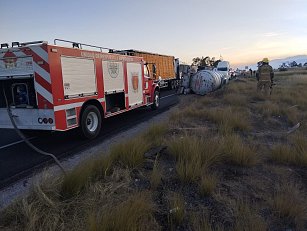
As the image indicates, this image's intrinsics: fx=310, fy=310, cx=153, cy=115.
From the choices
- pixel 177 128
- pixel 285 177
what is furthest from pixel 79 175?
pixel 177 128

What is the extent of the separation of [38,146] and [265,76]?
44.3 feet

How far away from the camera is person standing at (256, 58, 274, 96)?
17219mm

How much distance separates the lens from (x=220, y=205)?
14.0ft

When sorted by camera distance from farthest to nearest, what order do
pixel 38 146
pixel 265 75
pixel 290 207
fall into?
pixel 265 75 → pixel 38 146 → pixel 290 207

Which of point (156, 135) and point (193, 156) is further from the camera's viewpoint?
point (156, 135)

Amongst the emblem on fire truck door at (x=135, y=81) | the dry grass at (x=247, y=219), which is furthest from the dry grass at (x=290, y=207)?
the emblem on fire truck door at (x=135, y=81)

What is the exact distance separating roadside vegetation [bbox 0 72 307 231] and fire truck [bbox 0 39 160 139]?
262 cm

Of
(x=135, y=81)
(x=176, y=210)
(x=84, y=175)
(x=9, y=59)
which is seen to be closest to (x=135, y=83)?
(x=135, y=81)

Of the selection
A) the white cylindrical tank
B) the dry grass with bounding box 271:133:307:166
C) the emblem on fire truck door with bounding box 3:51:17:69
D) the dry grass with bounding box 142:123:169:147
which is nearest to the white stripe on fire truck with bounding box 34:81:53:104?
the emblem on fire truck door with bounding box 3:51:17:69

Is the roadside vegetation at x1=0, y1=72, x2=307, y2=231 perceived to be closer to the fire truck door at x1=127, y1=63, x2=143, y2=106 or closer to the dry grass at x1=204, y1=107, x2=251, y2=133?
the dry grass at x1=204, y1=107, x2=251, y2=133

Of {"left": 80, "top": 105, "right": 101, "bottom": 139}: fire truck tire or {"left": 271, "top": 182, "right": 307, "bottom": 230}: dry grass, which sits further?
{"left": 80, "top": 105, "right": 101, "bottom": 139}: fire truck tire

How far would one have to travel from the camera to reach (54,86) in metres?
7.75

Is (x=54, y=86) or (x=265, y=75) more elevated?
(x=54, y=86)

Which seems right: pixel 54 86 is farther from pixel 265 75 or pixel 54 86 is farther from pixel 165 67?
pixel 165 67
